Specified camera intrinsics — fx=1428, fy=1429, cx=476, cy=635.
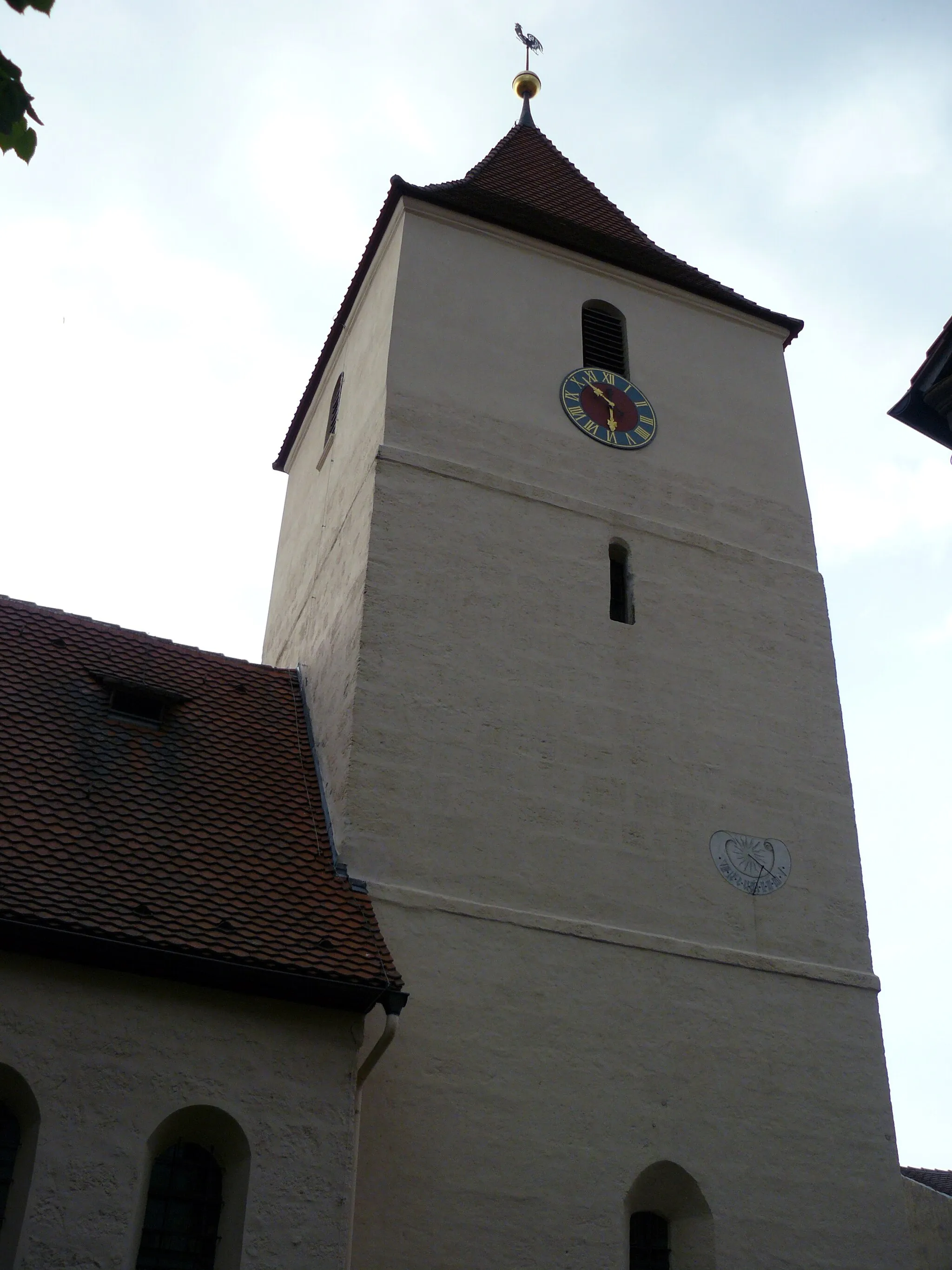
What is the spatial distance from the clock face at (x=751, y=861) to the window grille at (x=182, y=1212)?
5.01m

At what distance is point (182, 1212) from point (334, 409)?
1011cm

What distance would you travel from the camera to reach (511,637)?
12547 millimetres

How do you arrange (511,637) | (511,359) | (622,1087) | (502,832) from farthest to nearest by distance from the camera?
(511,359)
(511,637)
(502,832)
(622,1087)

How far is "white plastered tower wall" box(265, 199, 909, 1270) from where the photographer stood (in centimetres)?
1014

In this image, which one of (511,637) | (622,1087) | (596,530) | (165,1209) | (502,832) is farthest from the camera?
(596,530)

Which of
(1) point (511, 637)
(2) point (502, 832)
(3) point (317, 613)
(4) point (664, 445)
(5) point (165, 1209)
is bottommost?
(5) point (165, 1209)

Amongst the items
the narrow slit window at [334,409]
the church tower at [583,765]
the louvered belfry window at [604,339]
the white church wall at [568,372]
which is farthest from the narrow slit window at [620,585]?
the narrow slit window at [334,409]

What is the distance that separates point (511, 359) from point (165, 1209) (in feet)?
29.5

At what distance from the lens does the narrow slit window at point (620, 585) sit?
1334 cm

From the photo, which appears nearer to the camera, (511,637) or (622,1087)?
(622,1087)

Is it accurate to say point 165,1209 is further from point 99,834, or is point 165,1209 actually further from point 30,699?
point 30,699

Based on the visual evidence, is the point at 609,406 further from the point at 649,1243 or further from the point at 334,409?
the point at 649,1243

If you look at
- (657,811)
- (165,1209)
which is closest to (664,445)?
(657,811)

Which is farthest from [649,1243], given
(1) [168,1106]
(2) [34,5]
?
(2) [34,5]
